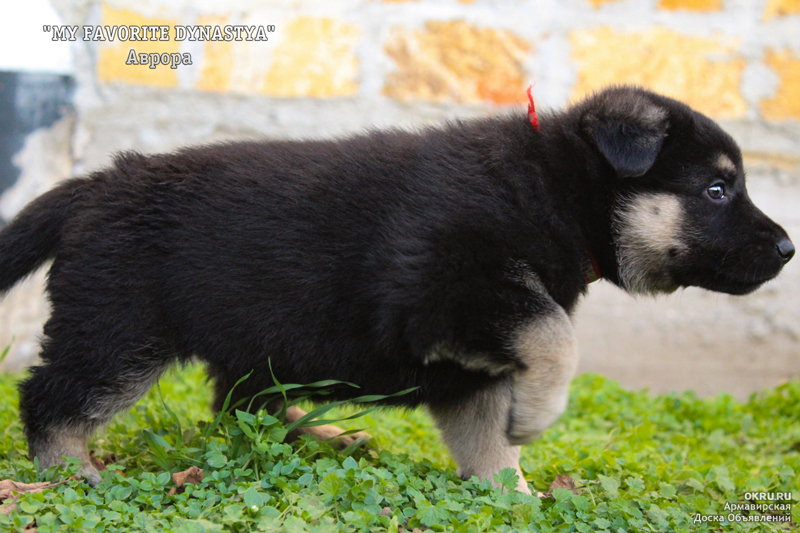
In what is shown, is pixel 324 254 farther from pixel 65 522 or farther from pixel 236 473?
pixel 65 522

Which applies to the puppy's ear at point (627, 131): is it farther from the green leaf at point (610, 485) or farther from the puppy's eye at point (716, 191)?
the green leaf at point (610, 485)

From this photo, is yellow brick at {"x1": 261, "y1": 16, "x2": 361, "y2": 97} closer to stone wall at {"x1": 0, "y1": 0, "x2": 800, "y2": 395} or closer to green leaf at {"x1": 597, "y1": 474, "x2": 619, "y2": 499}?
stone wall at {"x1": 0, "y1": 0, "x2": 800, "y2": 395}

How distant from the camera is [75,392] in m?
3.03

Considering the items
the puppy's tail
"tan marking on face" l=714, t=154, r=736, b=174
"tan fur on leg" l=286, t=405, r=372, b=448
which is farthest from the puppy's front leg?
the puppy's tail

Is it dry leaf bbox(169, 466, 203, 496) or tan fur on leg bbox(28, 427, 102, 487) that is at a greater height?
tan fur on leg bbox(28, 427, 102, 487)

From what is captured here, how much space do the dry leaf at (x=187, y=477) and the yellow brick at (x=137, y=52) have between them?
11.4ft

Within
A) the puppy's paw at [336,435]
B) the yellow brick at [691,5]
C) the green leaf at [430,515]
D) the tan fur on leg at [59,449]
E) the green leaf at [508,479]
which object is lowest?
the puppy's paw at [336,435]

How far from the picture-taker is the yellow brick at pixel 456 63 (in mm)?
5598

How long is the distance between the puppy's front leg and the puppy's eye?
1.21 meters

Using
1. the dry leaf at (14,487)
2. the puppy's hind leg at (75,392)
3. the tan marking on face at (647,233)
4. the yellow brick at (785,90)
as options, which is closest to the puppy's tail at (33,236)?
the puppy's hind leg at (75,392)

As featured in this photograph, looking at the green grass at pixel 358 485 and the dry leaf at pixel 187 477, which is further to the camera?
the dry leaf at pixel 187 477

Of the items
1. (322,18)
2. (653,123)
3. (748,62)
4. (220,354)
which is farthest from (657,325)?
(220,354)

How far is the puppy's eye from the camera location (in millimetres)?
3227

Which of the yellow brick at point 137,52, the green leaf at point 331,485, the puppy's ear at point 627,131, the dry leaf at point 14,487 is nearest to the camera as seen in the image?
the green leaf at point 331,485
